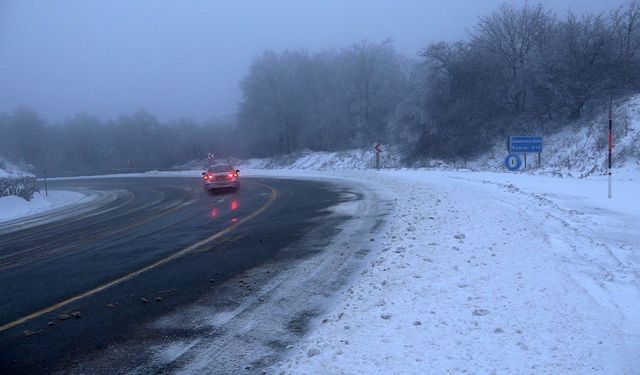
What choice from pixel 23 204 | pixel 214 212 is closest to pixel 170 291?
pixel 214 212

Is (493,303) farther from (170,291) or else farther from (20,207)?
(20,207)

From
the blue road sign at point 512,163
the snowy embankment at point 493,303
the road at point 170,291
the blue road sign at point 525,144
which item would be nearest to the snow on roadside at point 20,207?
the road at point 170,291

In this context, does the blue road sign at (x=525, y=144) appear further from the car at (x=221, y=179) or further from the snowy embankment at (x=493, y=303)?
the snowy embankment at (x=493, y=303)

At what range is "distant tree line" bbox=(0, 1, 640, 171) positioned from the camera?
110 feet

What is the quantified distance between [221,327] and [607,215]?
8.71 m

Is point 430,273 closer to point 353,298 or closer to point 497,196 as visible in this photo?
point 353,298

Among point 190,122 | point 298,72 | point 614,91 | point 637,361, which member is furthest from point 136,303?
point 190,122

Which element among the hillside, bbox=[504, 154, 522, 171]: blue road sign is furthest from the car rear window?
the hillside

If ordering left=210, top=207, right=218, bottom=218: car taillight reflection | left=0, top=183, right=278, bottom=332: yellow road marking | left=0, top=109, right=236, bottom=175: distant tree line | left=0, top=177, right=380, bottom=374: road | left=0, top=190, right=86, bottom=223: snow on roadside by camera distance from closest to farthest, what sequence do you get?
1. left=0, top=177, right=380, bottom=374: road
2. left=0, top=183, right=278, bottom=332: yellow road marking
3. left=210, top=207, right=218, bottom=218: car taillight reflection
4. left=0, top=190, right=86, bottom=223: snow on roadside
5. left=0, top=109, right=236, bottom=175: distant tree line

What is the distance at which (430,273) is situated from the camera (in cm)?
692

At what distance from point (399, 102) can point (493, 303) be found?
47.6m

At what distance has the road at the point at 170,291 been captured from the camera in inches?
198

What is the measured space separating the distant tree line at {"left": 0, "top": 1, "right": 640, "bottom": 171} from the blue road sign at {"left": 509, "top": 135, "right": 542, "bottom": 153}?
9274mm

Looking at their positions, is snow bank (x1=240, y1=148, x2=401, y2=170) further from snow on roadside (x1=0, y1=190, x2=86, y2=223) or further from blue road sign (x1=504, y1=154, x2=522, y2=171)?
snow on roadside (x1=0, y1=190, x2=86, y2=223)
